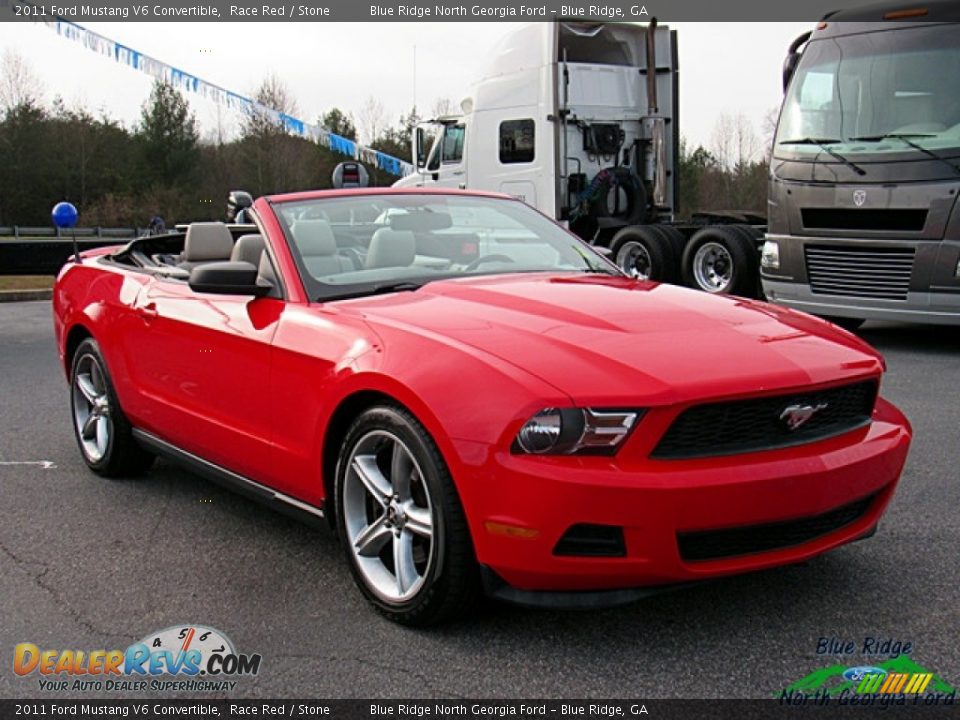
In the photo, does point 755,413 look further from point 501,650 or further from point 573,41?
point 573,41

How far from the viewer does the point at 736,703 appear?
2676mm

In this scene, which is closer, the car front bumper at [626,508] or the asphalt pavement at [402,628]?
the car front bumper at [626,508]

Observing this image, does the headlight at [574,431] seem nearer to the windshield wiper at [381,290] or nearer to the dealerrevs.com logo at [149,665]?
the dealerrevs.com logo at [149,665]

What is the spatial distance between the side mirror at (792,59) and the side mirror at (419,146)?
7017 mm

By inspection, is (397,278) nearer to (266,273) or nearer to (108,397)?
(266,273)

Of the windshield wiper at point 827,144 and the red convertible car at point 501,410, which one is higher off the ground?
the windshield wiper at point 827,144

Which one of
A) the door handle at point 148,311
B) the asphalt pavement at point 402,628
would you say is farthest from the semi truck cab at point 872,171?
the door handle at point 148,311

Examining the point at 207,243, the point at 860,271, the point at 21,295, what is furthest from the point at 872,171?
the point at 21,295

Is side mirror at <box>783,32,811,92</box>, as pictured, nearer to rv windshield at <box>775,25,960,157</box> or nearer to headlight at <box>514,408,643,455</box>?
rv windshield at <box>775,25,960,157</box>

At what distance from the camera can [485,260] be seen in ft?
14.1

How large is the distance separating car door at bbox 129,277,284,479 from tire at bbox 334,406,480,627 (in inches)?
21.6

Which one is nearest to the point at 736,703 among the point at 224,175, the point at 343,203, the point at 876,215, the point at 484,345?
the point at 484,345

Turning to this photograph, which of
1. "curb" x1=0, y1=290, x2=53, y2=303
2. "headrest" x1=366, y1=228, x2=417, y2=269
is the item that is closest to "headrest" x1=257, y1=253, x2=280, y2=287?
"headrest" x1=366, y1=228, x2=417, y2=269

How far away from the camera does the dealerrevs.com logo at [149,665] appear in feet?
9.55
